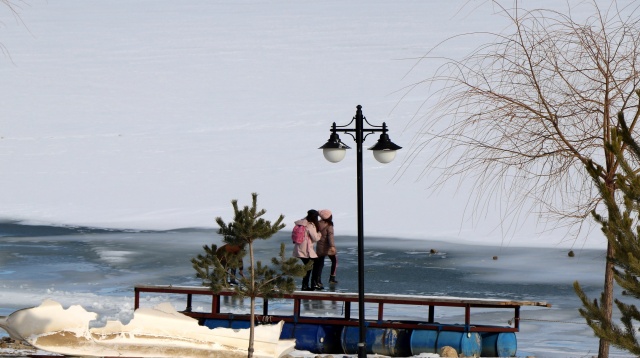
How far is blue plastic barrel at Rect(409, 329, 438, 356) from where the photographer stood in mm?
17656

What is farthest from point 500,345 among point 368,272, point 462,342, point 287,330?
point 368,272

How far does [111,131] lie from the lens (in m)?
60.0

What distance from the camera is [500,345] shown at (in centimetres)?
1769

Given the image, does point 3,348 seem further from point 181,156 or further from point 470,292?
point 181,156

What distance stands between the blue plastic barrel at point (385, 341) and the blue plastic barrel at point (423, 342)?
0.13 meters

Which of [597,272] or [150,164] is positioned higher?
[150,164]

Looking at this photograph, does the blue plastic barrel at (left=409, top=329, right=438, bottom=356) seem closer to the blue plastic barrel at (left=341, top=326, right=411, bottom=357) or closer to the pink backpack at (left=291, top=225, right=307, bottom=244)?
the blue plastic barrel at (left=341, top=326, right=411, bottom=357)

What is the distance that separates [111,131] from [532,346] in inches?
1738

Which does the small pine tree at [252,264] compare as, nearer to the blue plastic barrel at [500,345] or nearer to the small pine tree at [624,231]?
the blue plastic barrel at [500,345]

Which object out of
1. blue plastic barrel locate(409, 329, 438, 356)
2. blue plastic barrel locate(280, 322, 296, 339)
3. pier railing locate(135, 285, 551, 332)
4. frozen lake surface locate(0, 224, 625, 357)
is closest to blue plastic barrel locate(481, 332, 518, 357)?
pier railing locate(135, 285, 551, 332)

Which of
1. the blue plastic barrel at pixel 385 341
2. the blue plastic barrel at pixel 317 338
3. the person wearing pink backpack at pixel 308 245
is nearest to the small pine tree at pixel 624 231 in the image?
the blue plastic barrel at pixel 385 341

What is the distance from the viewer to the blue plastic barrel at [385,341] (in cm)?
1781

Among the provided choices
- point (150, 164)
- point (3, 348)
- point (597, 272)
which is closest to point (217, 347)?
point (3, 348)

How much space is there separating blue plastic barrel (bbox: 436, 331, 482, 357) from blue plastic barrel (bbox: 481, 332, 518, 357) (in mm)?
160
